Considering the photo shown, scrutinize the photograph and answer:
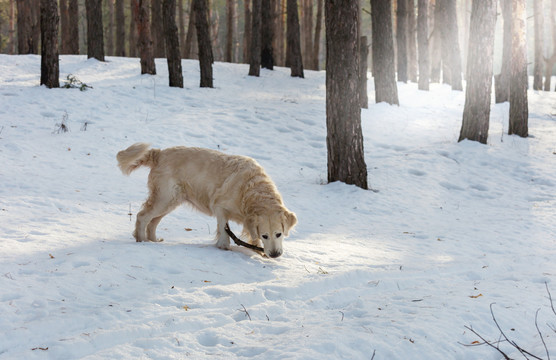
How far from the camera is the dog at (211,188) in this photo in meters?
5.71

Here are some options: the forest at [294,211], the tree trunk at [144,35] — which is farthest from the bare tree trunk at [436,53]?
the tree trunk at [144,35]

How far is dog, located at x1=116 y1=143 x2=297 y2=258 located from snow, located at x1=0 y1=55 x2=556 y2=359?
1.35ft

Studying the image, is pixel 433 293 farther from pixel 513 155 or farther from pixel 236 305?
pixel 513 155

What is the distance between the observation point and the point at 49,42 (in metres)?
13.4

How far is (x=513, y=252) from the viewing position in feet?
21.9

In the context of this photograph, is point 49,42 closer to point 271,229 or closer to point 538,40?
point 271,229

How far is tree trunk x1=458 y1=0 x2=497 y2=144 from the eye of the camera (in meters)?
12.4

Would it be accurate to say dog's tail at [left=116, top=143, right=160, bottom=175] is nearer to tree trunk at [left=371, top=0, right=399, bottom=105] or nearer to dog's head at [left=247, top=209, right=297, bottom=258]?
dog's head at [left=247, top=209, right=297, bottom=258]

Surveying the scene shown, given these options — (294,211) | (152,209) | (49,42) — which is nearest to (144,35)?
(49,42)

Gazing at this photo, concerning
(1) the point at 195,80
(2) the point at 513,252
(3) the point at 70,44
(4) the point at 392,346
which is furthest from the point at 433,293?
(3) the point at 70,44

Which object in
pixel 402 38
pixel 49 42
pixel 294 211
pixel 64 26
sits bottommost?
pixel 294 211

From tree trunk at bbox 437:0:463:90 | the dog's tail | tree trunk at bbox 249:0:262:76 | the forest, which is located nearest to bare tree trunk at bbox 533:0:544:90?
tree trunk at bbox 437:0:463:90

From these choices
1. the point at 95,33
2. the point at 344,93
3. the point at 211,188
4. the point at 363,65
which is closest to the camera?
the point at 211,188

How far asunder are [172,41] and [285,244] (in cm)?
1127
